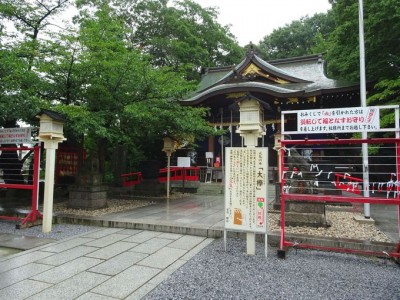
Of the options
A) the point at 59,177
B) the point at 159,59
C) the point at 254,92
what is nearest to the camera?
the point at 59,177

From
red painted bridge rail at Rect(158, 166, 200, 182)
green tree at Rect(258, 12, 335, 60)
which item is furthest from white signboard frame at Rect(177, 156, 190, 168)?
green tree at Rect(258, 12, 335, 60)

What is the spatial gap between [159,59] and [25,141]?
16852mm

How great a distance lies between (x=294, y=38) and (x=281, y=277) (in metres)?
37.2

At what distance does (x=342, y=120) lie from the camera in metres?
4.36

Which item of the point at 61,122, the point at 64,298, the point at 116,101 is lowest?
the point at 64,298

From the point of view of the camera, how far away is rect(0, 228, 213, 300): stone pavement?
10.6 feet

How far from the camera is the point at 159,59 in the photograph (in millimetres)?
21859

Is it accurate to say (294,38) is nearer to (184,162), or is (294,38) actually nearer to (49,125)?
(184,162)

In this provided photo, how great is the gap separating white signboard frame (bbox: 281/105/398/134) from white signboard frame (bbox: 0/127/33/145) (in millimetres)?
6022

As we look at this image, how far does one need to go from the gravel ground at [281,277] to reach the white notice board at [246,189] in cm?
54

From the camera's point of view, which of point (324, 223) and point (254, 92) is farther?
point (254, 92)

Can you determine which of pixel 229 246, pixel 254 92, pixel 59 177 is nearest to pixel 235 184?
pixel 229 246

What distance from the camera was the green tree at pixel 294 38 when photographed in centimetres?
3428

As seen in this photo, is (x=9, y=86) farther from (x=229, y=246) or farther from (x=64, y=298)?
(x=229, y=246)
